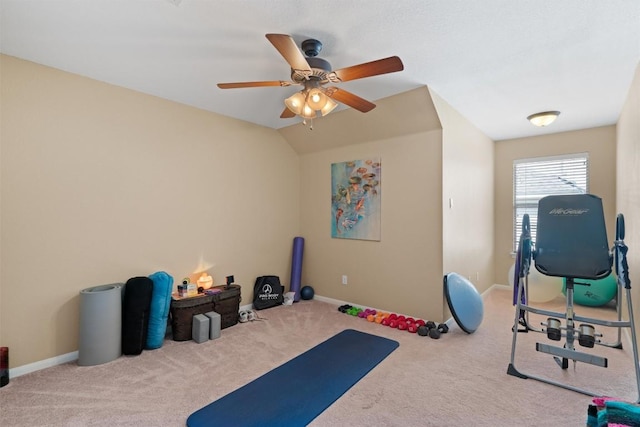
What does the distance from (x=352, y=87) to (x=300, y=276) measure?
9.23ft

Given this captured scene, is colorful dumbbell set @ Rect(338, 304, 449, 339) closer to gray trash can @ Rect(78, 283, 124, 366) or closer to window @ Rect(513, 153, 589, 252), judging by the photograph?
window @ Rect(513, 153, 589, 252)

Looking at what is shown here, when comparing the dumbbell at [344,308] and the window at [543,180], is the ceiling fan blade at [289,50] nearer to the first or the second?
the dumbbell at [344,308]

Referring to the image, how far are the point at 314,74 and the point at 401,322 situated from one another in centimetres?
271

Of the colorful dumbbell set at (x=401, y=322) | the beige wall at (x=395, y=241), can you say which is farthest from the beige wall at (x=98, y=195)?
the colorful dumbbell set at (x=401, y=322)

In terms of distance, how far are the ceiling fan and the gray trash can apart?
207 centimetres

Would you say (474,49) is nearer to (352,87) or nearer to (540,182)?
(352,87)

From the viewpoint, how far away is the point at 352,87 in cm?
308

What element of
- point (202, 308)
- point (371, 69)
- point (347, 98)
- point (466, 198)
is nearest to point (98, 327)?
point (202, 308)

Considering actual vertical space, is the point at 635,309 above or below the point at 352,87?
below

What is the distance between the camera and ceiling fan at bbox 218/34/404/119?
1883mm

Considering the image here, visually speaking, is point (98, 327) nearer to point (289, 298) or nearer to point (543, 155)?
point (289, 298)

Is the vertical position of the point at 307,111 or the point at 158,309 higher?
the point at 307,111

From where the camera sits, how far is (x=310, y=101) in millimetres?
2379

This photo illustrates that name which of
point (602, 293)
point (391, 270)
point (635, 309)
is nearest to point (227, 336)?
point (391, 270)
